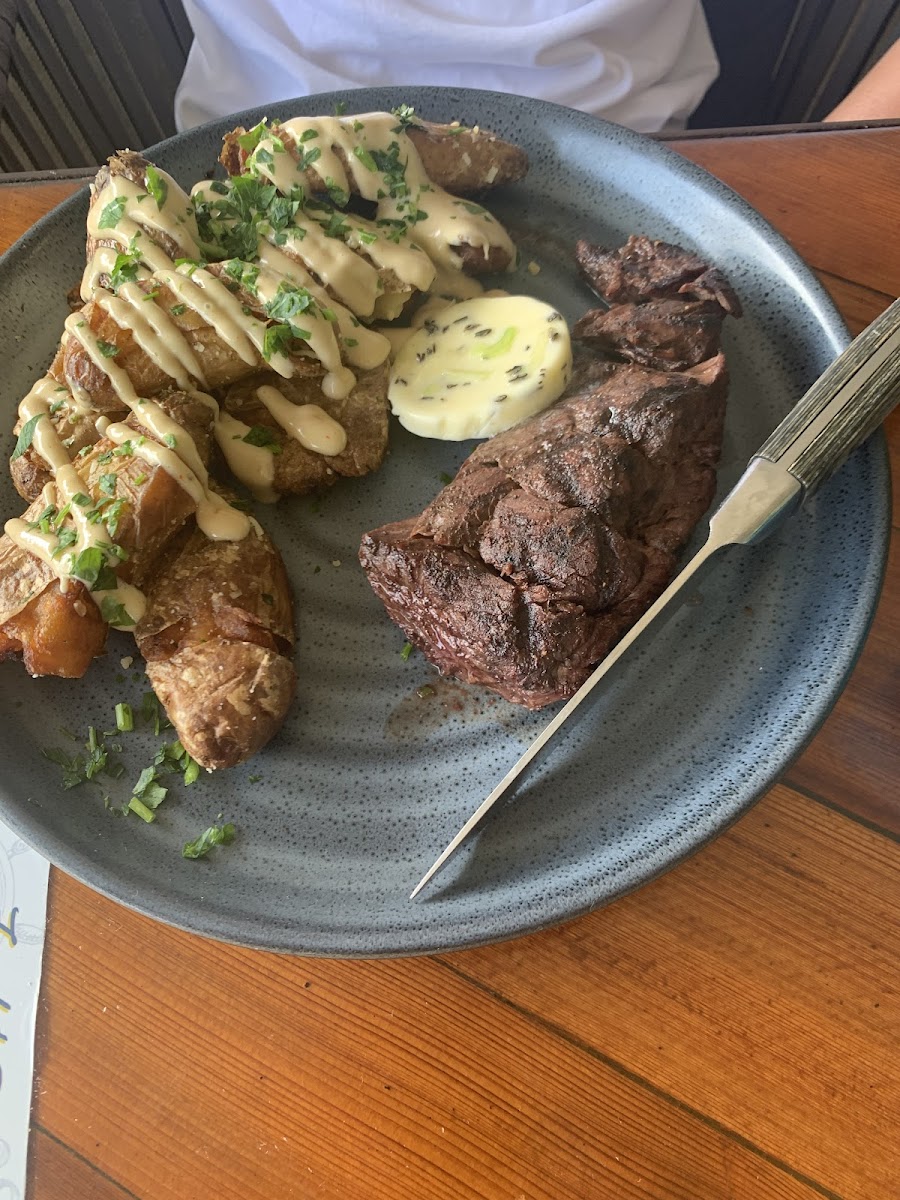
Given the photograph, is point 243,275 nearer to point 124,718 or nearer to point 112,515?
point 112,515

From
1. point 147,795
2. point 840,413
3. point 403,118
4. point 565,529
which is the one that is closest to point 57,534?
point 147,795

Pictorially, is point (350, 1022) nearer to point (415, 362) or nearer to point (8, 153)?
point (415, 362)

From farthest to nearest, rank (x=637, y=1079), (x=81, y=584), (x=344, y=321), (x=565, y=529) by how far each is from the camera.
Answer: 1. (x=344, y=321)
2. (x=81, y=584)
3. (x=565, y=529)
4. (x=637, y=1079)

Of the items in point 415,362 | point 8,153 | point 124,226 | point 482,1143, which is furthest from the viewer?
point 8,153

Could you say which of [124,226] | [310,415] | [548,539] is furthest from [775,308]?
[124,226]

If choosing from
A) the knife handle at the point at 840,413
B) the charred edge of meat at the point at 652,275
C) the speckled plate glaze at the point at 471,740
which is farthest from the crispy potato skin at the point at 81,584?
the knife handle at the point at 840,413

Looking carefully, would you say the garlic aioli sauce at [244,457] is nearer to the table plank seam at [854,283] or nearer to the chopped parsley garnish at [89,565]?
the chopped parsley garnish at [89,565]
